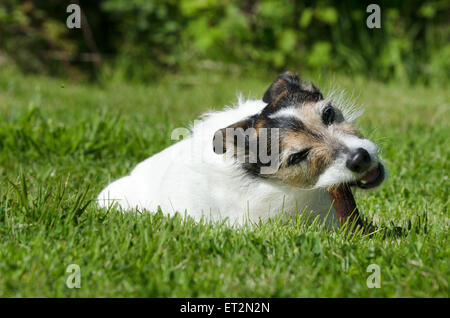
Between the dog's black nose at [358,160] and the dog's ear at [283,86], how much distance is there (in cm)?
76

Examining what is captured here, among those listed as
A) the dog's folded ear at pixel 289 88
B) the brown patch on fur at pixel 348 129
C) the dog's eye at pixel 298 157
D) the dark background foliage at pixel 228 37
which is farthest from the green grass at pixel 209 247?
the dark background foliage at pixel 228 37

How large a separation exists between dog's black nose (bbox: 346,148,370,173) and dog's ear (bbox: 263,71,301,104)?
0.76 meters

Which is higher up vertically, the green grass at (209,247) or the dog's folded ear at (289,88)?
the dog's folded ear at (289,88)

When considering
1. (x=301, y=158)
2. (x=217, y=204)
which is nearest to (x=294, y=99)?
(x=301, y=158)

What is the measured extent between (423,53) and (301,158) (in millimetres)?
7099

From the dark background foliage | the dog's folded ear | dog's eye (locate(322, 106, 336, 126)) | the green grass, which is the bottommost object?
the green grass

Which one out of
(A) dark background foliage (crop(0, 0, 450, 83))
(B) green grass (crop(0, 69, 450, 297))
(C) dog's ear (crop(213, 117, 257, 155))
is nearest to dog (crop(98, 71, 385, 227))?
(C) dog's ear (crop(213, 117, 257, 155))

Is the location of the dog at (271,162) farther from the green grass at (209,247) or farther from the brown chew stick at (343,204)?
the green grass at (209,247)

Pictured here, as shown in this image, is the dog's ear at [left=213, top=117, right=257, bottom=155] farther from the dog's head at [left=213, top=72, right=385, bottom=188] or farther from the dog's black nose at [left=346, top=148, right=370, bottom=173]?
the dog's black nose at [left=346, top=148, right=370, bottom=173]

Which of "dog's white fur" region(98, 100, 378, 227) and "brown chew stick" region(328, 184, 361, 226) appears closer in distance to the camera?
"brown chew stick" region(328, 184, 361, 226)

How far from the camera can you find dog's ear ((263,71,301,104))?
3898 millimetres

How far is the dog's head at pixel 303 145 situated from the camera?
11.1ft

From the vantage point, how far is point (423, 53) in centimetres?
973

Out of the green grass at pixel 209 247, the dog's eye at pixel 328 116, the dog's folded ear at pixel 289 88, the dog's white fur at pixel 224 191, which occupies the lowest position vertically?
the green grass at pixel 209 247
